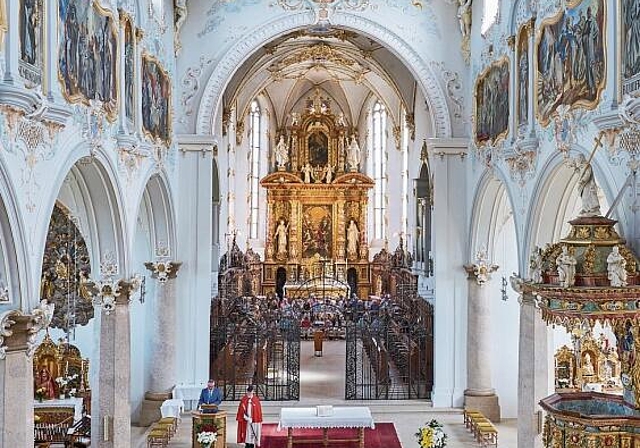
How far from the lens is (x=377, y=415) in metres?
20.7

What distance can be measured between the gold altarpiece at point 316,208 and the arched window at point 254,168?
86 centimetres

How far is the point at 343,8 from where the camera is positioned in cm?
2117

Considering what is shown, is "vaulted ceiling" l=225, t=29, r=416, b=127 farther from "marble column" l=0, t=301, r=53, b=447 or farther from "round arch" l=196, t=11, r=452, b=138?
"marble column" l=0, t=301, r=53, b=447

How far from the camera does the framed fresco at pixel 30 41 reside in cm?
1014

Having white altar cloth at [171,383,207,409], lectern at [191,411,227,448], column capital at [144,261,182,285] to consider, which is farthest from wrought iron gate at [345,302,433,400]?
lectern at [191,411,227,448]

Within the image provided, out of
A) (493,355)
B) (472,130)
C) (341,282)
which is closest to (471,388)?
(493,355)

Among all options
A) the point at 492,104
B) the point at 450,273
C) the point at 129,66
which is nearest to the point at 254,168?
the point at 450,273

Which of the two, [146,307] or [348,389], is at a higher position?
[146,307]

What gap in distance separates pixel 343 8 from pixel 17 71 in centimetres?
1272

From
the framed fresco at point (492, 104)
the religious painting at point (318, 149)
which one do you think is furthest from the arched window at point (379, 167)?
the framed fresco at point (492, 104)

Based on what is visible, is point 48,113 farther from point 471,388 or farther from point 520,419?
point 471,388

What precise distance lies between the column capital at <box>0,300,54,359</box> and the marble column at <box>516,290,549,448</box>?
894cm

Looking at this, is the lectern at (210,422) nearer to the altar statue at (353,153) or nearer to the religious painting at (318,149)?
the altar statue at (353,153)

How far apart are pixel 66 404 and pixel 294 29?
11.0 m
